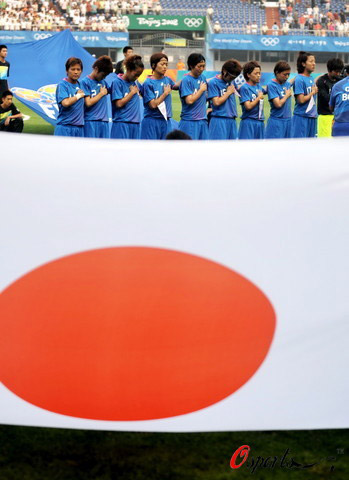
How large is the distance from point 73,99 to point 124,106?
2.02ft

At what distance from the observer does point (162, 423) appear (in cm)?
264

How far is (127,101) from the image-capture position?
753cm

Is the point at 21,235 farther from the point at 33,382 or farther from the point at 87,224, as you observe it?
the point at 33,382

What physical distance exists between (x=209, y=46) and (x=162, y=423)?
30.8 m

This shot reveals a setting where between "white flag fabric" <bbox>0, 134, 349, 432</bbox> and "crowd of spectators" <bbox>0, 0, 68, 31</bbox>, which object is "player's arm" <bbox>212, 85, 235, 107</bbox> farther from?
"crowd of spectators" <bbox>0, 0, 68, 31</bbox>

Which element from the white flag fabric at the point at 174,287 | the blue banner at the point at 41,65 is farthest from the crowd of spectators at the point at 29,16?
the white flag fabric at the point at 174,287

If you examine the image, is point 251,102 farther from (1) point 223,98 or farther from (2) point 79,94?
(2) point 79,94

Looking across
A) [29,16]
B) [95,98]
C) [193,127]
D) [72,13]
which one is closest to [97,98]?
[95,98]

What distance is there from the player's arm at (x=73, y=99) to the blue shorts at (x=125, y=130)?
1.85ft

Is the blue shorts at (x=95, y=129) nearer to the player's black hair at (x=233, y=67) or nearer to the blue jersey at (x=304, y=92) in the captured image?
the player's black hair at (x=233, y=67)

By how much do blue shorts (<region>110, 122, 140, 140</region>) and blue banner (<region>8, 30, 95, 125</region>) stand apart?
3.37m

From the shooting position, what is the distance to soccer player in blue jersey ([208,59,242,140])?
25.5 feet

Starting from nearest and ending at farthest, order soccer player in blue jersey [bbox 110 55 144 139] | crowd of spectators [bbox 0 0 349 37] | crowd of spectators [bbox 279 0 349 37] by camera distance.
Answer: soccer player in blue jersey [bbox 110 55 144 139], crowd of spectators [bbox 0 0 349 37], crowd of spectators [bbox 279 0 349 37]

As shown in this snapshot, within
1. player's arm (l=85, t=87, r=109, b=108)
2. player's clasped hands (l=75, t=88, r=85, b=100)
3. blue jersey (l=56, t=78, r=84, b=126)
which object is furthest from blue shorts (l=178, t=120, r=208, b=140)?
player's clasped hands (l=75, t=88, r=85, b=100)
